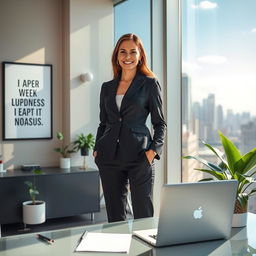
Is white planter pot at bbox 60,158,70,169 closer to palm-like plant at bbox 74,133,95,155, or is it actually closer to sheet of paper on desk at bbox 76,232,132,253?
palm-like plant at bbox 74,133,95,155

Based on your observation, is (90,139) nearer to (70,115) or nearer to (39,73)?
(70,115)

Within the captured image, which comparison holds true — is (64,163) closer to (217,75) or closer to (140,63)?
(217,75)

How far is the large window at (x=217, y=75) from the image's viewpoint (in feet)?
10.1

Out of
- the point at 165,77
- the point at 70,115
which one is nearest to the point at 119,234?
the point at 165,77

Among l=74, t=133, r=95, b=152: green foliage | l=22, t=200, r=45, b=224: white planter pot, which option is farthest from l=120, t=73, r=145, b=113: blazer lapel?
l=74, t=133, r=95, b=152: green foliage

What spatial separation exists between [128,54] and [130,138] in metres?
0.53

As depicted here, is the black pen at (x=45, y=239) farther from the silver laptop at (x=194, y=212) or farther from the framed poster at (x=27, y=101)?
the framed poster at (x=27, y=101)

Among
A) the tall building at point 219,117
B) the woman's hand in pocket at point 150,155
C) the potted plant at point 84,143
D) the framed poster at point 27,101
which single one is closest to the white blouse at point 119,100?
the woman's hand in pocket at point 150,155

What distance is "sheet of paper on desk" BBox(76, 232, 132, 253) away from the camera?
137 cm

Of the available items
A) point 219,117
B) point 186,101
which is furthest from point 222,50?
point 186,101

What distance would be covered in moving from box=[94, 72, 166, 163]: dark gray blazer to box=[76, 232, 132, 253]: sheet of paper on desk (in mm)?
896

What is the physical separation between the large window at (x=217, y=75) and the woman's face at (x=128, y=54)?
3.52ft

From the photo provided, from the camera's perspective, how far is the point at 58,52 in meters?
4.92

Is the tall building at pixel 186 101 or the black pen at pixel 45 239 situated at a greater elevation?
the tall building at pixel 186 101
